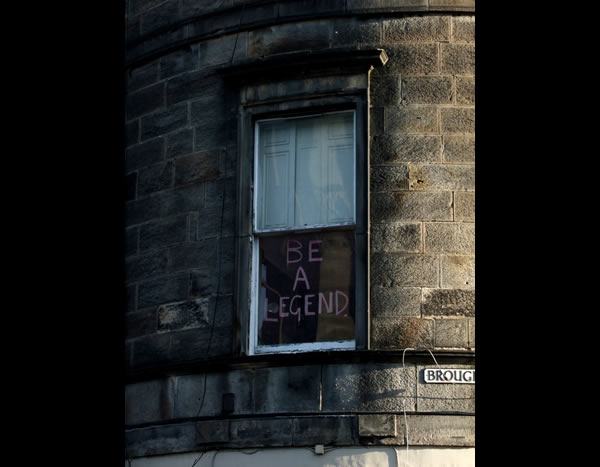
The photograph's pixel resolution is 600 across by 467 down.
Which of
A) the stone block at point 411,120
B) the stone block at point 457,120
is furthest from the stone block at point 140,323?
the stone block at point 457,120

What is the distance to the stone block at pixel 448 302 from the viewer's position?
11836 millimetres

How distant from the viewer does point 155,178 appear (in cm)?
1305

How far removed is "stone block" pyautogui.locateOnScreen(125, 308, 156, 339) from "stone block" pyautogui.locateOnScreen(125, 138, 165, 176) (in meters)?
1.39

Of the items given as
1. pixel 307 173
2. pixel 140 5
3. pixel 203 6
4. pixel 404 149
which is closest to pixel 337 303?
pixel 307 173

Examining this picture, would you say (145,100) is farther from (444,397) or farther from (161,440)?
(444,397)

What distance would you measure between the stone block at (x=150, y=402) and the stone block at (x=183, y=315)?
49cm

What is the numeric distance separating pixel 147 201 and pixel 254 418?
94.5 inches

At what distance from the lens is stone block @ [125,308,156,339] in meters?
Answer: 12.7

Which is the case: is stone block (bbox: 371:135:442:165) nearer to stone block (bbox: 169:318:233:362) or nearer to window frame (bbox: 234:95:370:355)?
window frame (bbox: 234:95:370:355)

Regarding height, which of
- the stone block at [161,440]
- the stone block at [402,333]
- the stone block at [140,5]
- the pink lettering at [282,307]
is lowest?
the stone block at [161,440]

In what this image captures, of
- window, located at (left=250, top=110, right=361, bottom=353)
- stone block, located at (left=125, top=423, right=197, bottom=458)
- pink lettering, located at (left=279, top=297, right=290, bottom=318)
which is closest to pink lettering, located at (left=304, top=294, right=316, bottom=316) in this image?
window, located at (left=250, top=110, right=361, bottom=353)

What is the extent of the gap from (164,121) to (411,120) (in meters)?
2.37

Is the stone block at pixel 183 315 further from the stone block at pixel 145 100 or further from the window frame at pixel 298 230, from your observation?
the stone block at pixel 145 100
